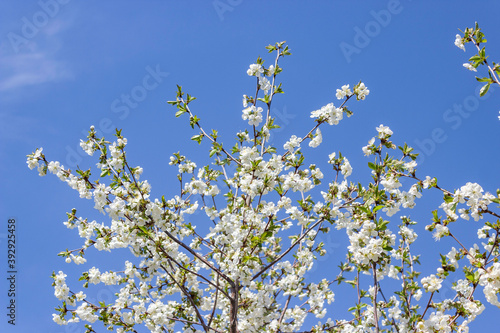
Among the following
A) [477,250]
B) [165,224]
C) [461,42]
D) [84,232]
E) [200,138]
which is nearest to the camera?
[477,250]

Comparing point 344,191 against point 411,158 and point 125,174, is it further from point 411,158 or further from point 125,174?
point 125,174

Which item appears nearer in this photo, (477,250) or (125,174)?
(477,250)

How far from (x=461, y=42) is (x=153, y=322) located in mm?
4605

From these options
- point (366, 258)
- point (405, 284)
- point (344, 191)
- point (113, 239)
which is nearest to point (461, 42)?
point (344, 191)

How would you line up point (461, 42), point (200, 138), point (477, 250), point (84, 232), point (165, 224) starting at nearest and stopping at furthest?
point (477, 250), point (461, 42), point (165, 224), point (84, 232), point (200, 138)

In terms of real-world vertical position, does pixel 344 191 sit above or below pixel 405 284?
above

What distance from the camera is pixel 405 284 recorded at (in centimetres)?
490

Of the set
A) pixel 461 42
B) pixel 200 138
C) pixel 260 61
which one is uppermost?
pixel 260 61

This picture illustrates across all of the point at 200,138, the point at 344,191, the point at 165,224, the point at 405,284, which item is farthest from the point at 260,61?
the point at 405,284

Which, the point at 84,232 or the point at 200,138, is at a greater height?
the point at 200,138

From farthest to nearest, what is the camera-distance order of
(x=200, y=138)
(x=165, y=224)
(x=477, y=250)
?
(x=200, y=138) → (x=165, y=224) → (x=477, y=250)

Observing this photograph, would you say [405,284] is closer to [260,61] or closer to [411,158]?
[411,158]

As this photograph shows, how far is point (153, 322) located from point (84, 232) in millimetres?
1353

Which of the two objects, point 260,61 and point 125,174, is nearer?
point 125,174
